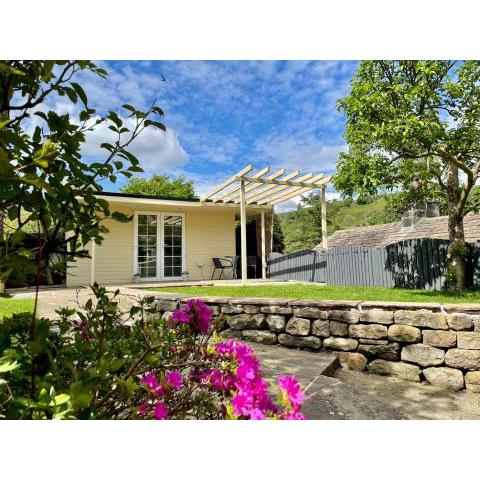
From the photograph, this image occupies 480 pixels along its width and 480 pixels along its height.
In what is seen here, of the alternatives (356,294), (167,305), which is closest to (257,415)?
(167,305)

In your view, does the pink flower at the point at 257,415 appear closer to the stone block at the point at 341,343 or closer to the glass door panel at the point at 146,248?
the stone block at the point at 341,343

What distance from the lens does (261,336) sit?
3.93 m

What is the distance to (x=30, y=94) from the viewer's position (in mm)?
1085

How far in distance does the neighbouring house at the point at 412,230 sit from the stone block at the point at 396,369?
30.2 ft

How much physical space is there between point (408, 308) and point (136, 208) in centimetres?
906

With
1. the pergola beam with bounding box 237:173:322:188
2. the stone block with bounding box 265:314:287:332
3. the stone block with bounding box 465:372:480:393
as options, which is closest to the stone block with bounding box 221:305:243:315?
the stone block with bounding box 265:314:287:332

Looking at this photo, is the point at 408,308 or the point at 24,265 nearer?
the point at 24,265

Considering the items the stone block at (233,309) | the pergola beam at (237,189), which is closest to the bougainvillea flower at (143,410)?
the stone block at (233,309)

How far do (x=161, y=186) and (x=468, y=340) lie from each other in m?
27.6

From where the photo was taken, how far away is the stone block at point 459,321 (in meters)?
2.89
